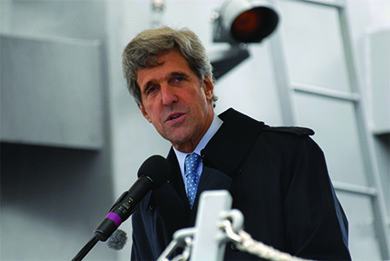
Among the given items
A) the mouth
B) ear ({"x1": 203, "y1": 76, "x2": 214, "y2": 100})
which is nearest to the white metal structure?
ear ({"x1": 203, "y1": 76, "x2": 214, "y2": 100})

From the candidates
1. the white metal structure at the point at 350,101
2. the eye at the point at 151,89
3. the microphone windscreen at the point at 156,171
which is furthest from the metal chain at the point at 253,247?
the white metal structure at the point at 350,101

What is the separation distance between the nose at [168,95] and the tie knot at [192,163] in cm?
16

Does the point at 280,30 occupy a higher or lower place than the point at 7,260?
higher

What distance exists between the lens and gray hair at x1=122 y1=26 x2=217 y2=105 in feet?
7.35

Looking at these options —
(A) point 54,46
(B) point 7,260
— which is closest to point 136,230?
(B) point 7,260

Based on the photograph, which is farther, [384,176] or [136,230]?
[384,176]

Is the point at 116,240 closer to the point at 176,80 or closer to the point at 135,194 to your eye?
the point at 135,194

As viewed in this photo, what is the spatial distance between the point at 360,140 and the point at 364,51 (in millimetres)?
811

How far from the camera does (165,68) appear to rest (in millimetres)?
2217

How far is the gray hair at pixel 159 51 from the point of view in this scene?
88.2 inches

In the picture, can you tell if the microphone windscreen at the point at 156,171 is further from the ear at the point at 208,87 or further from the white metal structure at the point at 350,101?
the white metal structure at the point at 350,101

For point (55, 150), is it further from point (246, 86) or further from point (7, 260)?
point (246, 86)

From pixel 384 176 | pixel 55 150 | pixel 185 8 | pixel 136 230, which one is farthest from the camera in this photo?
pixel 384 176

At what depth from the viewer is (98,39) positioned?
4258 mm
